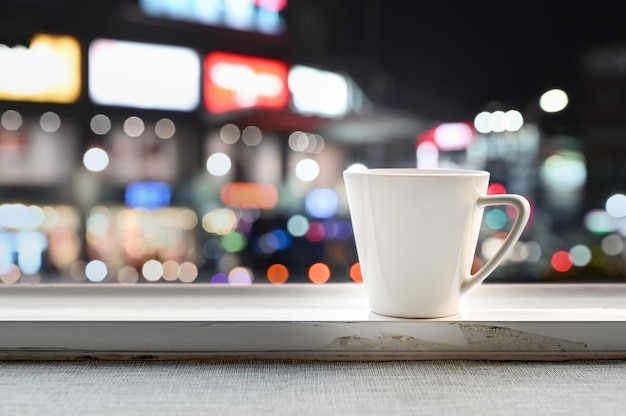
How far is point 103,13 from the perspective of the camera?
1112 centimetres

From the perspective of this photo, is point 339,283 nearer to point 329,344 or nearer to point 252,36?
point 329,344

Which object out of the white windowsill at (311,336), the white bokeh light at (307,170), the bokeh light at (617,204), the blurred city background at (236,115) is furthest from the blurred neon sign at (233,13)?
the white windowsill at (311,336)

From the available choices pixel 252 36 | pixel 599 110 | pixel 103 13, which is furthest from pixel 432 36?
pixel 103 13

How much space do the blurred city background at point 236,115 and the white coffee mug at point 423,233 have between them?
27.8 ft

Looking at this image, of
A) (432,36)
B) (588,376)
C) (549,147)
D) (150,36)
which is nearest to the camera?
(588,376)

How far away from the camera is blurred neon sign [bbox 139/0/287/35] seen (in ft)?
36.9

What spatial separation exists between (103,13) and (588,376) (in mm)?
11934

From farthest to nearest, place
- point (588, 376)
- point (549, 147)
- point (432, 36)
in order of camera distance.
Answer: point (432, 36) → point (549, 147) → point (588, 376)

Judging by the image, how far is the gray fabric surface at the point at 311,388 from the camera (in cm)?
33

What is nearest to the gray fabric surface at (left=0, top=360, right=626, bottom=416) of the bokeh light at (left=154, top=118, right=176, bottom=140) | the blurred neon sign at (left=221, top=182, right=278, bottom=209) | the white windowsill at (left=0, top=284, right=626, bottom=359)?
the white windowsill at (left=0, top=284, right=626, bottom=359)

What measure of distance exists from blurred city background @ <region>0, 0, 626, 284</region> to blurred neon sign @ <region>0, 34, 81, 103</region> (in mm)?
31

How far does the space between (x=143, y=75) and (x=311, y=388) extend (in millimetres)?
10854

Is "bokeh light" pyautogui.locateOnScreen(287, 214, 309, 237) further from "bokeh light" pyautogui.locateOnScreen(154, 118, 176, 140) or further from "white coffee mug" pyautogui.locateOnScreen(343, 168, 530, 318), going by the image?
"white coffee mug" pyautogui.locateOnScreen(343, 168, 530, 318)

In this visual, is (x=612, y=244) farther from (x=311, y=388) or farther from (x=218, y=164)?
(x=311, y=388)
